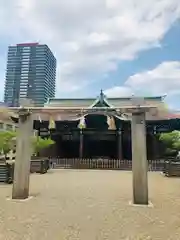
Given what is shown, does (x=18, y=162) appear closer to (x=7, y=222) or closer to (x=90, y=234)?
(x=7, y=222)

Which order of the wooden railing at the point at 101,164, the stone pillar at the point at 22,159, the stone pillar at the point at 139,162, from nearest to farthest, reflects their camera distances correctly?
the stone pillar at the point at 139,162 < the stone pillar at the point at 22,159 < the wooden railing at the point at 101,164

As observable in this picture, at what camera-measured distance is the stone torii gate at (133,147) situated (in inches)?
341

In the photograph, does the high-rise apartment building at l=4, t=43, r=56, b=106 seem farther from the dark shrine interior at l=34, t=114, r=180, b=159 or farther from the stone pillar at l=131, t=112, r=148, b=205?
the stone pillar at l=131, t=112, r=148, b=205

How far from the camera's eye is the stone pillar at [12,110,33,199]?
9117 millimetres

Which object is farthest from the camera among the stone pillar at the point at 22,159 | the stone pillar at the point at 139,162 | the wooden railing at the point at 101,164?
the wooden railing at the point at 101,164

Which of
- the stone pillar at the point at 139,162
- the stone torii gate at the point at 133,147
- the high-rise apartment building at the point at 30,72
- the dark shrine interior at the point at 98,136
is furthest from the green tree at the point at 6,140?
the high-rise apartment building at the point at 30,72

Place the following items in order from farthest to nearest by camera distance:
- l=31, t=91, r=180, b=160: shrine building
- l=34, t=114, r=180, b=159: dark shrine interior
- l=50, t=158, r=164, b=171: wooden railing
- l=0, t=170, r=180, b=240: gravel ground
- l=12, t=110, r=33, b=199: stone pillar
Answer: l=34, t=114, r=180, b=159: dark shrine interior → l=31, t=91, r=180, b=160: shrine building → l=50, t=158, r=164, b=171: wooden railing → l=12, t=110, r=33, b=199: stone pillar → l=0, t=170, r=180, b=240: gravel ground

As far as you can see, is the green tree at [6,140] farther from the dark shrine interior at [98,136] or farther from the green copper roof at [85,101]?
the green copper roof at [85,101]

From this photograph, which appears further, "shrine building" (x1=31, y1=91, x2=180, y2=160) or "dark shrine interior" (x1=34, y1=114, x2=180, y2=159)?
"dark shrine interior" (x1=34, y1=114, x2=180, y2=159)

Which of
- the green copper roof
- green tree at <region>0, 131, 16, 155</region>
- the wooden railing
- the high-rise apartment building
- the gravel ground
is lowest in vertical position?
the gravel ground

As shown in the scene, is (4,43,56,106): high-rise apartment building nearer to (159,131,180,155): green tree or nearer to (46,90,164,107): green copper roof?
(46,90,164,107): green copper roof

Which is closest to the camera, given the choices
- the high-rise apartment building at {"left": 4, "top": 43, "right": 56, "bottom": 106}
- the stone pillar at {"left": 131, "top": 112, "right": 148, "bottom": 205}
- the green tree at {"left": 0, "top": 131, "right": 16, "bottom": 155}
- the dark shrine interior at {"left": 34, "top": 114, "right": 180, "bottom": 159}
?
the stone pillar at {"left": 131, "top": 112, "right": 148, "bottom": 205}

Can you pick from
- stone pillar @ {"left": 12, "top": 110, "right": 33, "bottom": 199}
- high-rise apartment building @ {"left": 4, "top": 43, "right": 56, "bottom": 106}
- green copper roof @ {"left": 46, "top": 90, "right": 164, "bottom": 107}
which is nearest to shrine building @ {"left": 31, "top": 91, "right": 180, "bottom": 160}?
green copper roof @ {"left": 46, "top": 90, "right": 164, "bottom": 107}

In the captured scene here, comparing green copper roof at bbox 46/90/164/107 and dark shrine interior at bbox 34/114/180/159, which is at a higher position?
green copper roof at bbox 46/90/164/107
